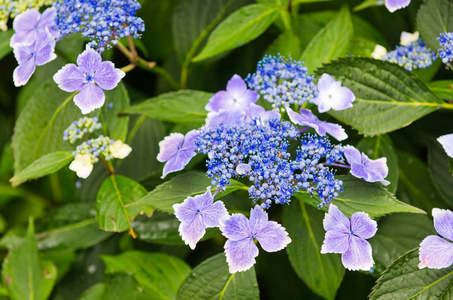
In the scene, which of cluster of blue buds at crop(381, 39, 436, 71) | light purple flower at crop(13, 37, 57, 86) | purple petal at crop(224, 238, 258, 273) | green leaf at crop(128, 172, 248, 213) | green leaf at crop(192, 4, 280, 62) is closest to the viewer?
purple petal at crop(224, 238, 258, 273)

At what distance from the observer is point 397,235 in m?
1.17

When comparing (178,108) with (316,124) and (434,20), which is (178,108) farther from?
(434,20)

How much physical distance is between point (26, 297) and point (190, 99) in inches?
31.1

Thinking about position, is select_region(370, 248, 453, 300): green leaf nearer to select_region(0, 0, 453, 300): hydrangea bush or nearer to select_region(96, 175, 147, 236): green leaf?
select_region(0, 0, 453, 300): hydrangea bush

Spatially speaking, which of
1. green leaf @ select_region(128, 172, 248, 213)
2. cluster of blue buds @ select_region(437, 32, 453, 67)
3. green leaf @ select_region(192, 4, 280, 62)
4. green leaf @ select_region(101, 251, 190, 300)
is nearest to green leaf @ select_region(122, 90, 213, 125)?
green leaf @ select_region(192, 4, 280, 62)

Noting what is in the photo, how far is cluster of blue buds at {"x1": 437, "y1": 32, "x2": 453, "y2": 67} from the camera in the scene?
1.02 meters

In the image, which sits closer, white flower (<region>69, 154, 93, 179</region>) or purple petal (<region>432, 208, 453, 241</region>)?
purple petal (<region>432, 208, 453, 241</region>)

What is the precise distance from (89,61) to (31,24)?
289mm

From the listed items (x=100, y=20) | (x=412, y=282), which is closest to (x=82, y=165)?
(x=100, y=20)

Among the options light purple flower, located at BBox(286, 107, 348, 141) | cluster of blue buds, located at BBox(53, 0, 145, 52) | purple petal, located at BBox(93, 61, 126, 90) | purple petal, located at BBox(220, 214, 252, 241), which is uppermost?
cluster of blue buds, located at BBox(53, 0, 145, 52)

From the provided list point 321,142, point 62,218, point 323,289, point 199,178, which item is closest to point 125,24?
point 199,178

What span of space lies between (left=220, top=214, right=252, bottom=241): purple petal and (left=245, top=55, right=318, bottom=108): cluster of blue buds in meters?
0.29

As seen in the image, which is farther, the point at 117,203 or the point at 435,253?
the point at 117,203

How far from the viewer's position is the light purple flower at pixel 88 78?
98cm
